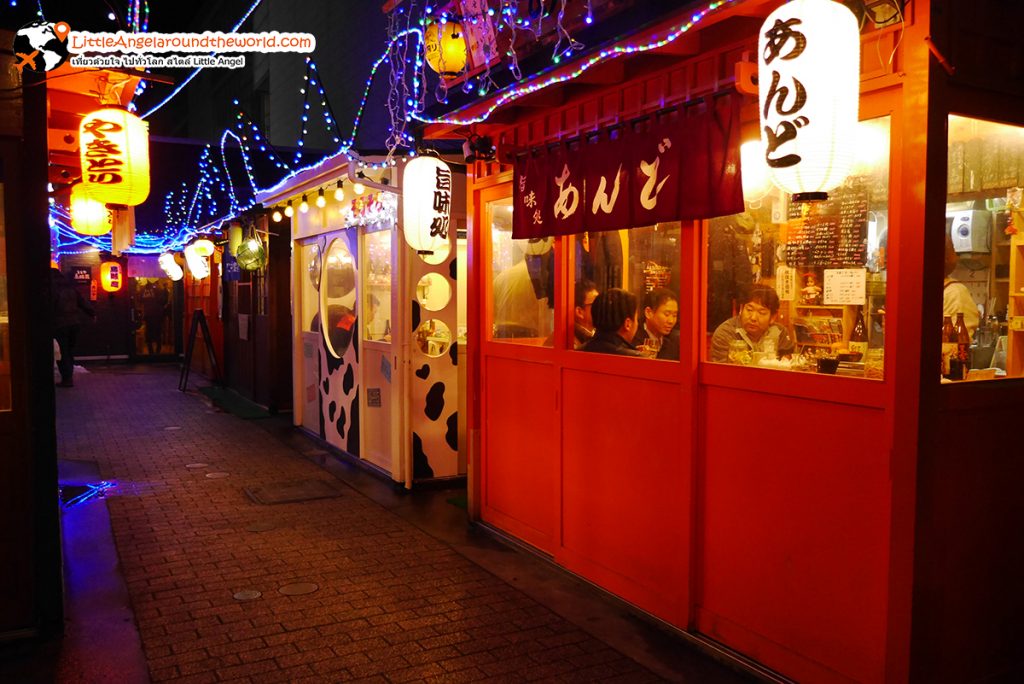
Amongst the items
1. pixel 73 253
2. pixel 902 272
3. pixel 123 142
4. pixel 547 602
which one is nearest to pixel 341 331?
pixel 123 142

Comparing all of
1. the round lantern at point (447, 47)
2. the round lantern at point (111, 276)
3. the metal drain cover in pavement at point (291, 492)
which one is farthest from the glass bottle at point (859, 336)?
the round lantern at point (111, 276)

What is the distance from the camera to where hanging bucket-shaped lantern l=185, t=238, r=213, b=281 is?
1892cm

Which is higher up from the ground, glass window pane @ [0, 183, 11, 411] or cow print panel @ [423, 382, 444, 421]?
glass window pane @ [0, 183, 11, 411]

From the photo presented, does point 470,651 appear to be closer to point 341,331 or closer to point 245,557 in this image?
point 245,557

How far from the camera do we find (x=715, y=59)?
5195 millimetres

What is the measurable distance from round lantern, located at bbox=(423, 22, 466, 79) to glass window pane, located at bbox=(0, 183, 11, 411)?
426 cm

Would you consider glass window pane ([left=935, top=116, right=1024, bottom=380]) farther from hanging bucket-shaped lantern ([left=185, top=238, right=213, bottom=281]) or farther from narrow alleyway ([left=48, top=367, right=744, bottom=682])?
hanging bucket-shaped lantern ([left=185, top=238, right=213, bottom=281])

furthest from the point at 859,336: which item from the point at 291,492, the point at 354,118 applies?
the point at 354,118

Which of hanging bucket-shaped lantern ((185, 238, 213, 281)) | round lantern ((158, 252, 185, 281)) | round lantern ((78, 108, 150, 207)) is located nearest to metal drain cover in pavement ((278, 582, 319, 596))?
round lantern ((78, 108, 150, 207))

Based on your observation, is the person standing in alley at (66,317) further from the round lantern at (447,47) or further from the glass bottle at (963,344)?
the glass bottle at (963,344)

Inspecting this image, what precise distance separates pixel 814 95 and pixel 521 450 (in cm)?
467

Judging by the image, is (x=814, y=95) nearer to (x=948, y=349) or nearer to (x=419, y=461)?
(x=948, y=349)

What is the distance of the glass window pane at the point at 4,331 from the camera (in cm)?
555

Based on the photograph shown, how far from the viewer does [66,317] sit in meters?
19.3
